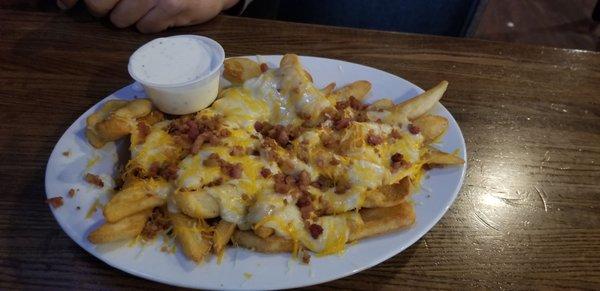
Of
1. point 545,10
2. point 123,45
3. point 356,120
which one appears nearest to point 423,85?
point 356,120

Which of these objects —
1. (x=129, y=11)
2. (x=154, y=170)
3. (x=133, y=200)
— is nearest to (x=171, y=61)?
(x=154, y=170)

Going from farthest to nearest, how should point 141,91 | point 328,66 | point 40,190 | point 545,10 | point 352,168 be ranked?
point 545,10, point 328,66, point 141,91, point 40,190, point 352,168

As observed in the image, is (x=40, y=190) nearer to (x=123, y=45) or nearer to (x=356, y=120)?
(x=123, y=45)

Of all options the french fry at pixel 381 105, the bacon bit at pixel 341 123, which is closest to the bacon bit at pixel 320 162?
the bacon bit at pixel 341 123

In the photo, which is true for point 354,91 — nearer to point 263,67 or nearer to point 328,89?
point 328,89

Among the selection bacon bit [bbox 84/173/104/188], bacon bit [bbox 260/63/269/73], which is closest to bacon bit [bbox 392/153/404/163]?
bacon bit [bbox 260/63/269/73]

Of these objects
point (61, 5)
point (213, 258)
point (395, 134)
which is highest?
point (395, 134)
